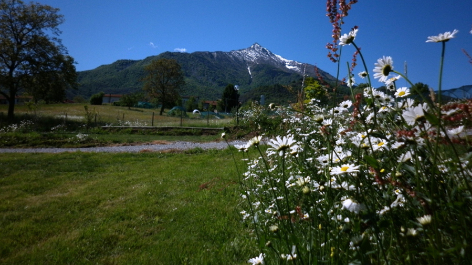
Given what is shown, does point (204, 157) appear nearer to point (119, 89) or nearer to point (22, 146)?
point (22, 146)

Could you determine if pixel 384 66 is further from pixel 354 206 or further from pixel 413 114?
pixel 354 206

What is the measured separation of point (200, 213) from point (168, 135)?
12448 mm

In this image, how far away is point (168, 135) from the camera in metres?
15.3

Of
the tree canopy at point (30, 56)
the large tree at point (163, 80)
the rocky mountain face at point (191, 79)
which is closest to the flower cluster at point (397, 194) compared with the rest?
→ the tree canopy at point (30, 56)

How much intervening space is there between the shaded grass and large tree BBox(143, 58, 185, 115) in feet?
97.8

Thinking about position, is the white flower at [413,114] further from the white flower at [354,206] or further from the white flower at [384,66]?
the white flower at [354,206]

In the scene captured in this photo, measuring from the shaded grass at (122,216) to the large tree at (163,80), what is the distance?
97.8 ft

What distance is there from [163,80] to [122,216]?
33852mm

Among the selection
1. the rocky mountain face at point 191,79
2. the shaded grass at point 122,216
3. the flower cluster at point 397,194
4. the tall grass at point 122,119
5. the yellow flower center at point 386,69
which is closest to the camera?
the flower cluster at point 397,194

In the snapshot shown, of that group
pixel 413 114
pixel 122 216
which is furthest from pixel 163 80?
pixel 413 114

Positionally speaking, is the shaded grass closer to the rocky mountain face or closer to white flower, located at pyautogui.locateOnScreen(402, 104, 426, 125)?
white flower, located at pyautogui.locateOnScreen(402, 104, 426, 125)

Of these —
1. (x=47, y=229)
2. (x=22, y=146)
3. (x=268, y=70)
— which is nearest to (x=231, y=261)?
(x=47, y=229)

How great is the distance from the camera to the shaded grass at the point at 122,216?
2.48 metres

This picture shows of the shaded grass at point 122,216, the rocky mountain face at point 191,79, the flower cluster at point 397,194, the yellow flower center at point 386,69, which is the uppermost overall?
the rocky mountain face at point 191,79
